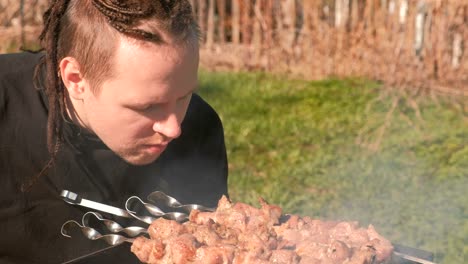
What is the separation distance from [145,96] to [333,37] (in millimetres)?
8095

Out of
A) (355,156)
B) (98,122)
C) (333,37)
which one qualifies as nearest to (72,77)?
(98,122)

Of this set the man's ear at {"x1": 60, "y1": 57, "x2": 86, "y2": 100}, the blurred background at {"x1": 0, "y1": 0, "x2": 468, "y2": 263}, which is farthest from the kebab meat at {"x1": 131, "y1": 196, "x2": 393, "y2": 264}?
the blurred background at {"x1": 0, "y1": 0, "x2": 468, "y2": 263}

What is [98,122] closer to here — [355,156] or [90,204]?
[90,204]

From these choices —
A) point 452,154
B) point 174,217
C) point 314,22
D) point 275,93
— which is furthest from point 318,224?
point 314,22

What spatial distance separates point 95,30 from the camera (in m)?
2.74

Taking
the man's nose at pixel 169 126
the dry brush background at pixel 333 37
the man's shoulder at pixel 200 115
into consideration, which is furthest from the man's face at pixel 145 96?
the dry brush background at pixel 333 37

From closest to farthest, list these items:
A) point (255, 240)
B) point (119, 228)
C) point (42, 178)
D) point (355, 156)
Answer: point (255, 240), point (119, 228), point (42, 178), point (355, 156)

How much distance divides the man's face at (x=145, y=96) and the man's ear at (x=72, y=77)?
35 millimetres

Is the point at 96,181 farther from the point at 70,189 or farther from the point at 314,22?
the point at 314,22

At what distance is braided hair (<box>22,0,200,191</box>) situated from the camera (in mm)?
2667

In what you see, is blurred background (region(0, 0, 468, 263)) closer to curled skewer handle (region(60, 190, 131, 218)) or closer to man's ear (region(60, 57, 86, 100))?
curled skewer handle (region(60, 190, 131, 218))

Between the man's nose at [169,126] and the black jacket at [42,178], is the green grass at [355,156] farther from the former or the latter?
the man's nose at [169,126]

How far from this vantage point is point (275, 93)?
9.52 meters

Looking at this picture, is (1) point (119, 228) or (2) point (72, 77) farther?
(2) point (72, 77)
